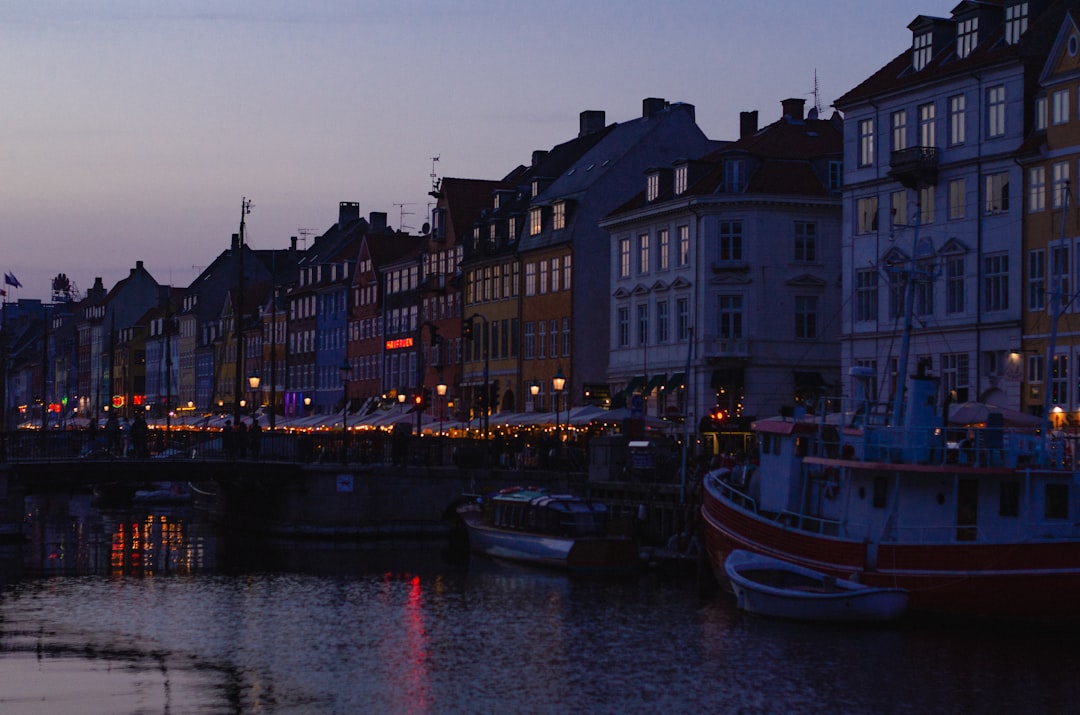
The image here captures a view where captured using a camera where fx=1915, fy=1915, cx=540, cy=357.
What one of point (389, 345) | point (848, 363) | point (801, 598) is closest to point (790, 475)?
point (801, 598)

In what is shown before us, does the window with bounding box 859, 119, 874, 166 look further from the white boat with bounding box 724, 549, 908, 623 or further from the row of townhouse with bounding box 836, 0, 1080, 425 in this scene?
the white boat with bounding box 724, 549, 908, 623

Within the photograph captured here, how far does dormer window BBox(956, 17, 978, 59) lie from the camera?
221ft

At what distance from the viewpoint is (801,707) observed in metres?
36.3

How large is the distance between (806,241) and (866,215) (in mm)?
9984

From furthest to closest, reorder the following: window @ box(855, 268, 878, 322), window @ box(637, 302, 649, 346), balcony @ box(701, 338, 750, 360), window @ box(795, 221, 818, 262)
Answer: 1. window @ box(637, 302, 649, 346)
2. window @ box(795, 221, 818, 262)
3. balcony @ box(701, 338, 750, 360)
4. window @ box(855, 268, 878, 322)

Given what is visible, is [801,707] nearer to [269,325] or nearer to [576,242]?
[576,242]

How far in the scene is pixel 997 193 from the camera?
214 feet

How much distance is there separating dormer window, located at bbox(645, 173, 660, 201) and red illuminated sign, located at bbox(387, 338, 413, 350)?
107ft

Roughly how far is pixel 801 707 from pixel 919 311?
113 feet

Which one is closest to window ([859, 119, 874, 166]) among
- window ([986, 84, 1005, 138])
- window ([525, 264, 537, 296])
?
window ([986, 84, 1005, 138])

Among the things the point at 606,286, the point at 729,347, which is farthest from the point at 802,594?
the point at 606,286

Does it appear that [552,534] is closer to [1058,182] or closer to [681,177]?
[1058,182]

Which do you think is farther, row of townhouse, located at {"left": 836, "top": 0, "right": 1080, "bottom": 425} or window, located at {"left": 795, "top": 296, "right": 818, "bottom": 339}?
window, located at {"left": 795, "top": 296, "right": 818, "bottom": 339}

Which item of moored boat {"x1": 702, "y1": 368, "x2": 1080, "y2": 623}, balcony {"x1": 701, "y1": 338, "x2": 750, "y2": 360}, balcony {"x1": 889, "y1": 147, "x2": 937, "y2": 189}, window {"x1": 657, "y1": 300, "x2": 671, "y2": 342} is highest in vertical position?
balcony {"x1": 889, "y1": 147, "x2": 937, "y2": 189}
